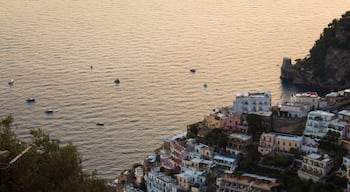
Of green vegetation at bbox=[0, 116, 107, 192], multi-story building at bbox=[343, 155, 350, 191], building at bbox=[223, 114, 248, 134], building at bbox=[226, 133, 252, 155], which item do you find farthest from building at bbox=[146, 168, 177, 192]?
green vegetation at bbox=[0, 116, 107, 192]

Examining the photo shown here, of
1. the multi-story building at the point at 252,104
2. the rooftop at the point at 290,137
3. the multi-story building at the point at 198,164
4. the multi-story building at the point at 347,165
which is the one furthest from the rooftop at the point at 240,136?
Result: the multi-story building at the point at 347,165

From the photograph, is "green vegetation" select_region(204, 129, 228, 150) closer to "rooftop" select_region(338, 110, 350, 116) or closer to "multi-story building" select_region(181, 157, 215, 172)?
"multi-story building" select_region(181, 157, 215, 172)

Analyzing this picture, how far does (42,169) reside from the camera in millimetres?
8312

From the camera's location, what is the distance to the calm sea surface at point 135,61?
2658 cm

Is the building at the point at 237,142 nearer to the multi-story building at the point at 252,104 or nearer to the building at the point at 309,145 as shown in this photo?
the building at the point at 309,145

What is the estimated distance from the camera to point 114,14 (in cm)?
4894

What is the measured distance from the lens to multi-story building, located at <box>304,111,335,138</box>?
1897cm

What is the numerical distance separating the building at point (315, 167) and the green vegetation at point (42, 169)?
30.9 feet

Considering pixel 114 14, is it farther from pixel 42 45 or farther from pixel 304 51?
pixel 304 51

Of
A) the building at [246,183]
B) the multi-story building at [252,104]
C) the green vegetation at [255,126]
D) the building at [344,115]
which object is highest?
the multi-story building at [252,104]

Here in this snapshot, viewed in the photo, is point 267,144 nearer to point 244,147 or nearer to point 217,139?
point 244,147

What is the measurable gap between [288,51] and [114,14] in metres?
16.0

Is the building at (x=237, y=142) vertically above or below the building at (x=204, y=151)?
above

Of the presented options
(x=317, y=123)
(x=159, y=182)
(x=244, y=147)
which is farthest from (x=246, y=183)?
(x=317, y=123)
